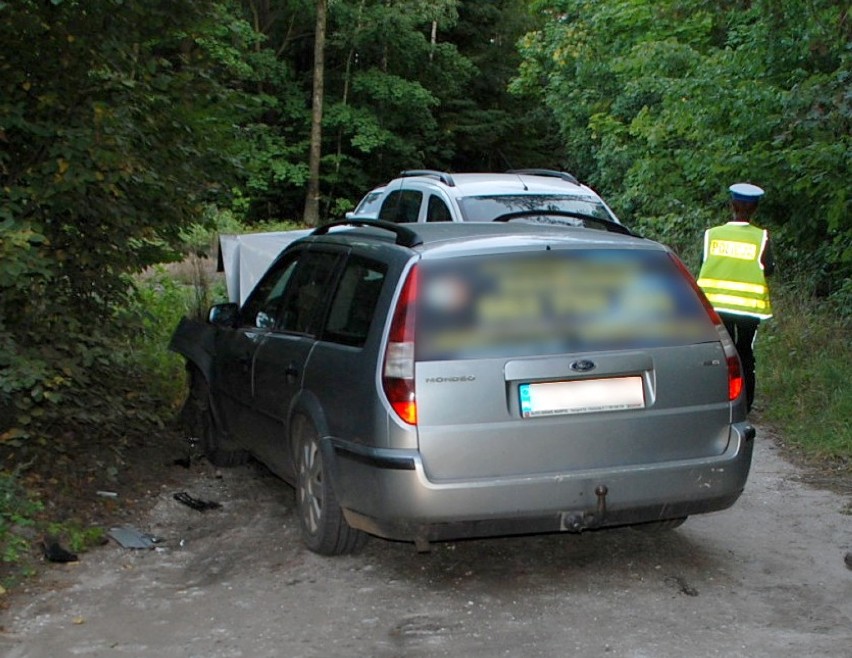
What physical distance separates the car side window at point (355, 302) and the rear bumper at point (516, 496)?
58cm

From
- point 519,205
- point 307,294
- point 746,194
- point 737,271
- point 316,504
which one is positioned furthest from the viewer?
point 519,205

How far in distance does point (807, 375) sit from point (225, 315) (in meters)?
5.45

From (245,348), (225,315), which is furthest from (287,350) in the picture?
(225,315)

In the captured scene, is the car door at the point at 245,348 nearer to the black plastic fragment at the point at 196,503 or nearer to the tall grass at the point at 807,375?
the black plastic fragment at the point at 196,503

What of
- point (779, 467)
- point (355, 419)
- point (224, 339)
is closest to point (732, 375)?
point (355, 419)

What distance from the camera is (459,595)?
5566mm

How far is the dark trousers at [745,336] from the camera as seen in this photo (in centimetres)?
904

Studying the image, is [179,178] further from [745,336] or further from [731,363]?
[745,336]

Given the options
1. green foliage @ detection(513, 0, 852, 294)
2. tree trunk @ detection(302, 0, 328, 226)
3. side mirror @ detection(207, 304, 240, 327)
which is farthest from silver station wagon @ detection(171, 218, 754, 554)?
tree trunk @ detection(302, 0, 328, 226)

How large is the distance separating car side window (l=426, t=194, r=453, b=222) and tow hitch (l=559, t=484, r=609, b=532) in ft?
22.6

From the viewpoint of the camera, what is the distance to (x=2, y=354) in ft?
21.8

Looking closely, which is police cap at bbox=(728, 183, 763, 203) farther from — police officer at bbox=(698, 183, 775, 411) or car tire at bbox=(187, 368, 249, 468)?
car tire at bbox=(187, 368, 249, 468)

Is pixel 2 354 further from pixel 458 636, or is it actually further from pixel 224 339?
pixel 458 636

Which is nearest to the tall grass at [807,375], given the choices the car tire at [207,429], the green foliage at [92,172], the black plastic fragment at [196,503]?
the car tire at [207,429]
